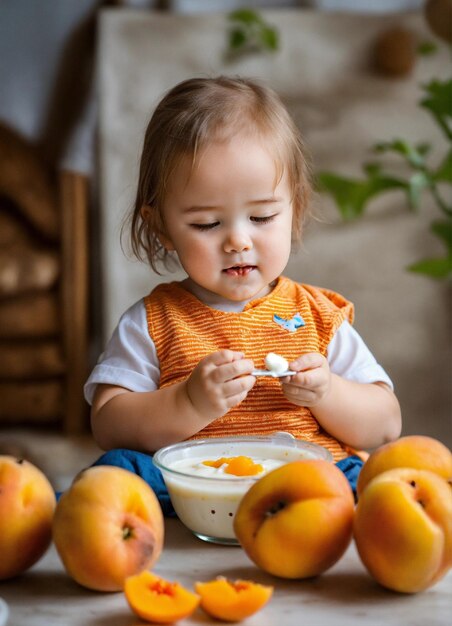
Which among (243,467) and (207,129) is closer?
(243,467)

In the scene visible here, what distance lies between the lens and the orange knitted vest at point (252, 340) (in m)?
1.21

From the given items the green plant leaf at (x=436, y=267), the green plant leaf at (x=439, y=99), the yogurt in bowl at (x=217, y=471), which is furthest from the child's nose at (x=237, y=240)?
the green plant leaf at (x=439, y=99)

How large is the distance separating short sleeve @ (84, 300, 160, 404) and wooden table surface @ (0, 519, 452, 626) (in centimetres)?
42

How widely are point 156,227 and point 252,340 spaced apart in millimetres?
225

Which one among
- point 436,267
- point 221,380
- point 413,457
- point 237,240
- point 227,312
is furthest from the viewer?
point 436,267

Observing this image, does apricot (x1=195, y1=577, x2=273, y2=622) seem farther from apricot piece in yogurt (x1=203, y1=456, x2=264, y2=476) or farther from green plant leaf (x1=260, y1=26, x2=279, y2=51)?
green plant leaf (x1=260, y1=26, x2=279, y2=51)

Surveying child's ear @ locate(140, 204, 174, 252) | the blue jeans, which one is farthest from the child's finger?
child's ear @ locate(140, 204, 174, 252)

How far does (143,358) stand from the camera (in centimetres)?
126

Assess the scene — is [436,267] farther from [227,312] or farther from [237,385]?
[237,385]

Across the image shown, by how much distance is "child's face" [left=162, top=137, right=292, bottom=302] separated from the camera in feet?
3.83

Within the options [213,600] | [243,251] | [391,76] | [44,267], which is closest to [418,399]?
[391,76]

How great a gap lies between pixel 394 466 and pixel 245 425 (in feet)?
1.29

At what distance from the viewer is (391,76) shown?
271cm

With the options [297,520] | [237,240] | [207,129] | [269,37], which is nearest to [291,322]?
[237,240]
